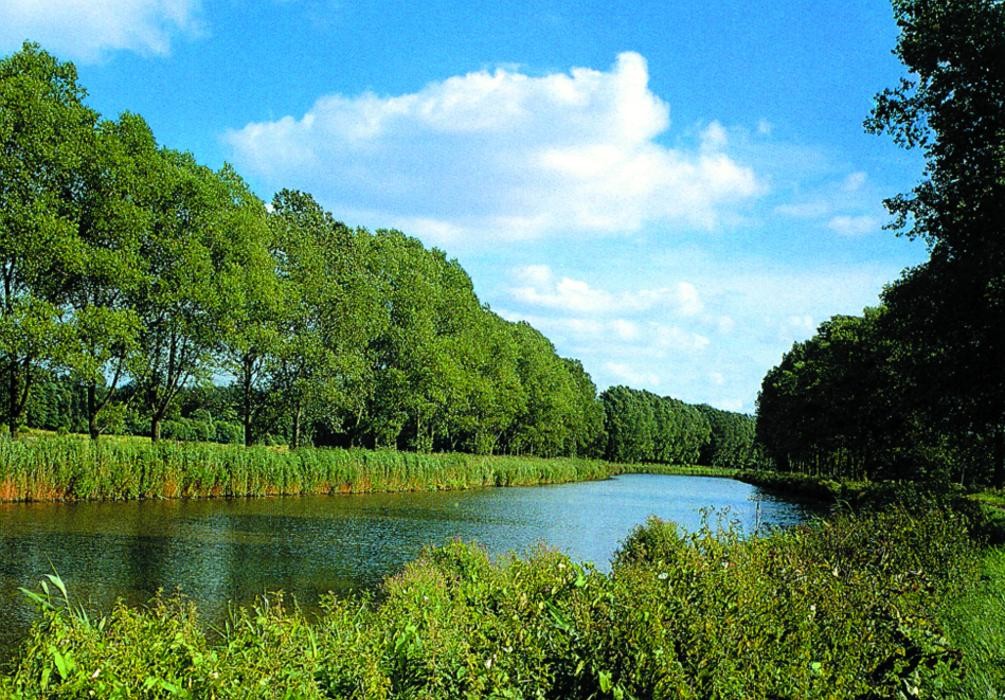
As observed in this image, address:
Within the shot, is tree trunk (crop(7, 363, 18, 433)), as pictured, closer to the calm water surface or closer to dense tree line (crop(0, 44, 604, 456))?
dense tree line (crop(0, 44, 604, 456))

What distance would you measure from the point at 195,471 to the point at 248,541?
474 inches

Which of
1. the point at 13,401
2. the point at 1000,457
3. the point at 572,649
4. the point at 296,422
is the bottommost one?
the point at 572,649

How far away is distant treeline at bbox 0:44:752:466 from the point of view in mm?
30125

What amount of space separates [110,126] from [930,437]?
47943 millimetres

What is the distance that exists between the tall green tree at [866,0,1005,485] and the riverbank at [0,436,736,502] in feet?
89.6

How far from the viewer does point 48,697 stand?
4.71 m

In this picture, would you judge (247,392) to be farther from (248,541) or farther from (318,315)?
(248,541)

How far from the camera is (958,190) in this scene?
2097 centimetres

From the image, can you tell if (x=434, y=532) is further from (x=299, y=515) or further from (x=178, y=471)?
(x=178, y=471)

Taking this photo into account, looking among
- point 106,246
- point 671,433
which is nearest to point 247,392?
point 106,246

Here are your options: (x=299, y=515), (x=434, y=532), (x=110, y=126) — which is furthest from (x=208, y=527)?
(x=110, y=126)

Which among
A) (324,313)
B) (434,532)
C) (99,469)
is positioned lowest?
(434,532)

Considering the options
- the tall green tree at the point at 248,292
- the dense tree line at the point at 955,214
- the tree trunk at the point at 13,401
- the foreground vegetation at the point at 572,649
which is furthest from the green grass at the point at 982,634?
the tall green tree at the point at 248,292

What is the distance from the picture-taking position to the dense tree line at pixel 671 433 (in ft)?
440
